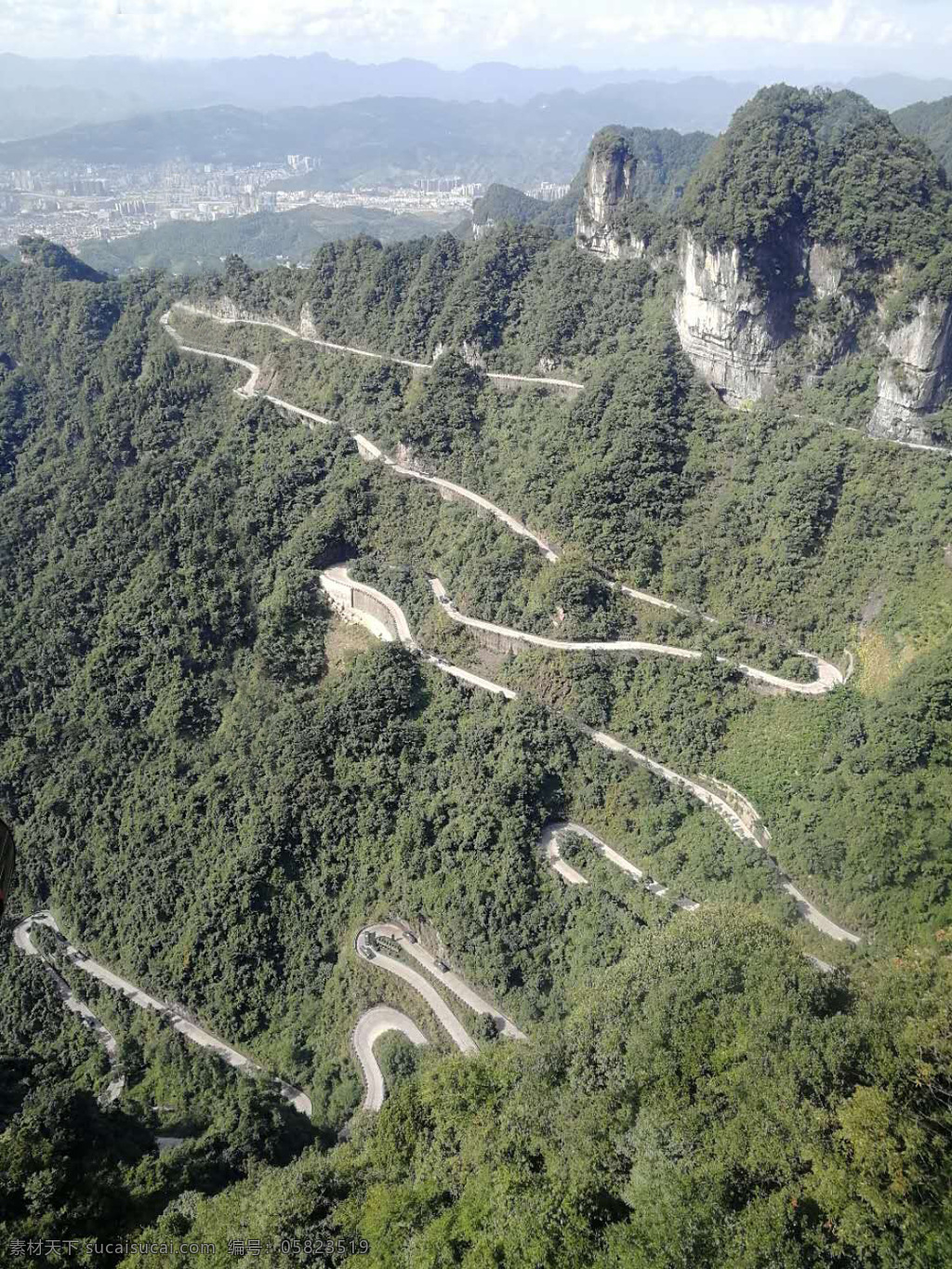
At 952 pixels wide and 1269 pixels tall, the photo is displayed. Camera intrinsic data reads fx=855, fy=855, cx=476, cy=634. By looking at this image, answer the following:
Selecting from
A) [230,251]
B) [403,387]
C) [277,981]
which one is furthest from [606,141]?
[230,251]

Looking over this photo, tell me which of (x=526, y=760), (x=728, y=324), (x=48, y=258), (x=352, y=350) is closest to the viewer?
(x=526, y=760)

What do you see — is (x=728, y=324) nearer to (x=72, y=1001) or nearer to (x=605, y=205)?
(x=605, y=205)

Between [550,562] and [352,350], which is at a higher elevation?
[352,350]

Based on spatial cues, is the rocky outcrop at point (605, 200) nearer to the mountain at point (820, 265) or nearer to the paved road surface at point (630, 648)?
the mountain at point (820, 265)

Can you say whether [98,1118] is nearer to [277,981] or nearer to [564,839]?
[277,981]

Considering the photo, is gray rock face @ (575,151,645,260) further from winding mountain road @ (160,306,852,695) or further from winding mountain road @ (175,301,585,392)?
winding mountain road @ (160,306,852,695)

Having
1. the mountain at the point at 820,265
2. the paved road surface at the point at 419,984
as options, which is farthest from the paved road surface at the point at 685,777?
the mountain at the point at 820,265

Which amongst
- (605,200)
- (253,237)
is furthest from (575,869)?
(253,237)
